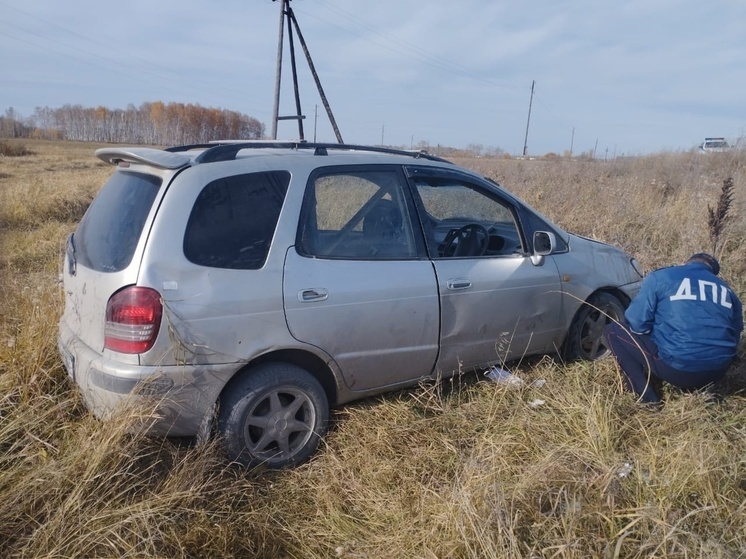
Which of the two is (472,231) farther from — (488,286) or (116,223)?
(116,223)

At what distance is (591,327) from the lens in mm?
4719

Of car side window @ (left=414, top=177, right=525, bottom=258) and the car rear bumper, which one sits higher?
car side window @ (left=414, top=177, right=525, bottom=258)

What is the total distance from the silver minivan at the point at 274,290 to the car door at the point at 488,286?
0.05ft

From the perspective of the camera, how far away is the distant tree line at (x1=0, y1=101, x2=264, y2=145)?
46.0 metres

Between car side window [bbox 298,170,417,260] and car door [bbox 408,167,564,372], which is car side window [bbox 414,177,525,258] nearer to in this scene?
car door [bbox 408,167,564,372]

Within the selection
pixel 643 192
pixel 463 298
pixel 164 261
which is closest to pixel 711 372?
pixel 463 298

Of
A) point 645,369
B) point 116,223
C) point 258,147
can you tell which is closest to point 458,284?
point 645,369

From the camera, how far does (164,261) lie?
9.31 feet

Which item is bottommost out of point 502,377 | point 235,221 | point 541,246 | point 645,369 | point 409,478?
point 409,478

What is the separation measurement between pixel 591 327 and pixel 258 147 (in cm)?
300

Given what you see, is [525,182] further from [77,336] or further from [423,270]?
[77,336]

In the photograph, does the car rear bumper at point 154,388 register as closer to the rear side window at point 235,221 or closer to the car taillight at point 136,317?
the car taillight at point 136,317

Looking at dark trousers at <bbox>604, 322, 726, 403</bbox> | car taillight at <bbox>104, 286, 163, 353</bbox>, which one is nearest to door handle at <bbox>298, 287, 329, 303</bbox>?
car taillight at <bbox>104, 286, 163, 353</bbox>

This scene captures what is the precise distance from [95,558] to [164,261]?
132 cm
